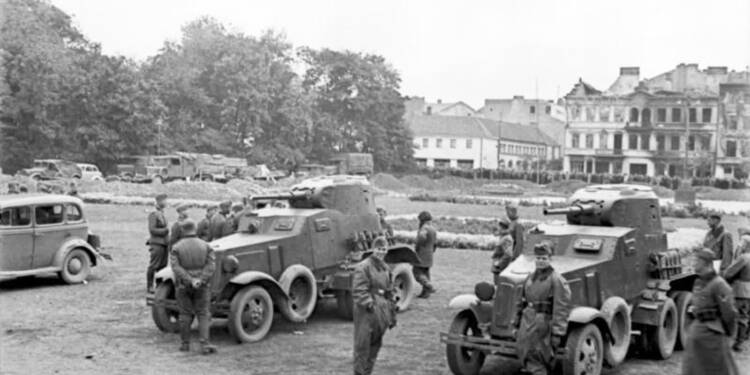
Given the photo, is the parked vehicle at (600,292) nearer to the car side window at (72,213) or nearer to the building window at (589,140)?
the car side window at (72,213)

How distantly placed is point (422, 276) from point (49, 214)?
7317mm

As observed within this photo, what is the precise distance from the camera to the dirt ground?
1101 cm

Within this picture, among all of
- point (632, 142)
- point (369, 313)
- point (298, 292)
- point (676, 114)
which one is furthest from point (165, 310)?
point (632, 142)

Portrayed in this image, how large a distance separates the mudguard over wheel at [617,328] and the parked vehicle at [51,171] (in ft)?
139

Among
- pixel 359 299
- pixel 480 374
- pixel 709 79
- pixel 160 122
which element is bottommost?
pixel 480 374

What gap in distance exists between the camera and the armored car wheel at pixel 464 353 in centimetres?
1059

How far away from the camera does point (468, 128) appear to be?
97.5 m

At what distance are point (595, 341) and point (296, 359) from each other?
381 cm

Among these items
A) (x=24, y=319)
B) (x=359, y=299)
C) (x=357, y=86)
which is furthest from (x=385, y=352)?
(x=357, y=86)

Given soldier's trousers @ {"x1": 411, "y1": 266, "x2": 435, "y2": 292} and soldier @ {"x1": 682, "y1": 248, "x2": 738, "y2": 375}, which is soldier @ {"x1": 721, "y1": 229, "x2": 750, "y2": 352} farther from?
soldier's trousers @ {"x1": 411, "y1": 266, "x2": 435, "y2": 292}

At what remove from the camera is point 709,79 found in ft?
283

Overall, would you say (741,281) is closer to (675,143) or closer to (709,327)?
(709,327)

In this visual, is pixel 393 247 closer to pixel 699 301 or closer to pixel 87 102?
pixel 699 301

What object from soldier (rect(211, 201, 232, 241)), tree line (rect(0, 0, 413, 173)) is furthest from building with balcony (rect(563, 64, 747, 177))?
soldier (rect(211, 201, 232, 241))
